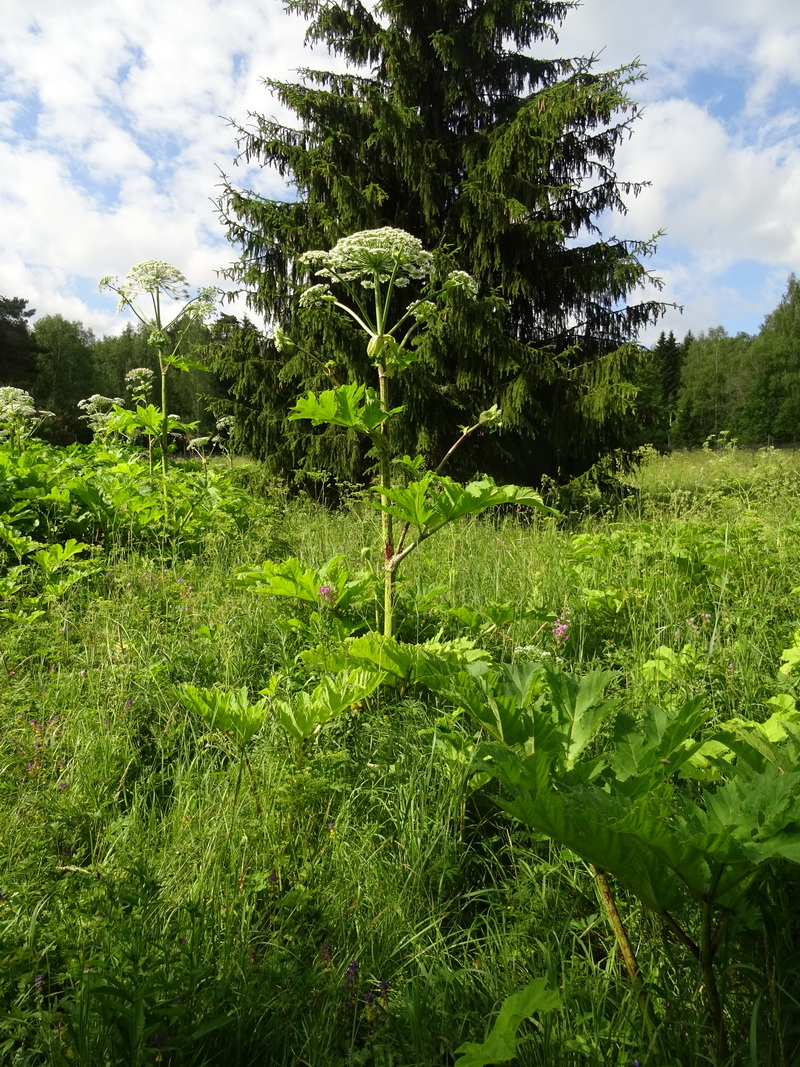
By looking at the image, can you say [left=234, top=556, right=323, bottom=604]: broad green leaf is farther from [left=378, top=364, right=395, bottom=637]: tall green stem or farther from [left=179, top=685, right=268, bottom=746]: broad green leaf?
[left=179, top=685, right=268, bottom=746]: broad green leaf

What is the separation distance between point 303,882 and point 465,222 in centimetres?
802

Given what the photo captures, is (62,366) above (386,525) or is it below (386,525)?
above

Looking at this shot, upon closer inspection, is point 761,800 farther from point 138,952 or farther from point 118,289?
point 118,289

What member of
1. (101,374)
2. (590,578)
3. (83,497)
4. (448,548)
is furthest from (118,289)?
(101,374)

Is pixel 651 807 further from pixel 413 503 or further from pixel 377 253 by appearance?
pixel 377 253

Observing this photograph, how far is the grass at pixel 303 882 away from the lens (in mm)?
1124

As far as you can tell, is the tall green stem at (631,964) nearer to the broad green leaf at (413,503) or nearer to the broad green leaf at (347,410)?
the broad green leaf at (413,503)

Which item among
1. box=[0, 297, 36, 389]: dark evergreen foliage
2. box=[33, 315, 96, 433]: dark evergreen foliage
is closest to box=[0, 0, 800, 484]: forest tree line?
box=[0, 297, 36, 389]: dark evergreen foliage

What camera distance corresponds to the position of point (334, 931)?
4.51 feet

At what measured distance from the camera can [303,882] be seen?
1.54m

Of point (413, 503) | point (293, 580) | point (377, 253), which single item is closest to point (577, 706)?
point (413, 503)

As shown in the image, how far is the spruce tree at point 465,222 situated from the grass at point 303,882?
5300mm

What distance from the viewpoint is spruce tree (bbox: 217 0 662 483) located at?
7.78 m

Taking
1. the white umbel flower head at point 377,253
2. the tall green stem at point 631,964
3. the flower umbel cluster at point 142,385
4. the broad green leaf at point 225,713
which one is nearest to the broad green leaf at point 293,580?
the broad green leaf at point 225,713
